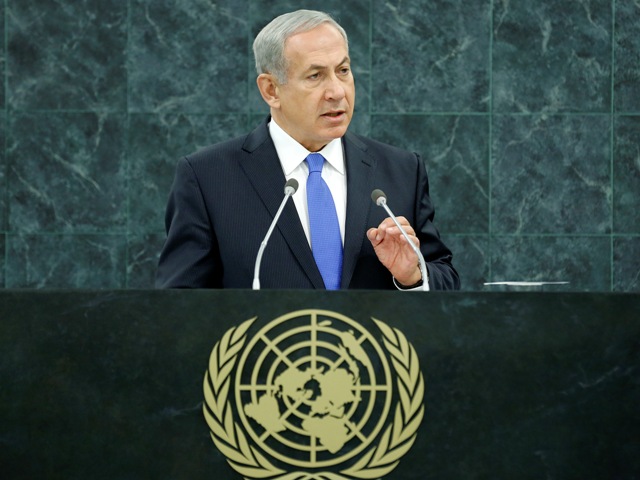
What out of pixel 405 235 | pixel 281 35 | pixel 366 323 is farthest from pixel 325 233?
pixel 366 323

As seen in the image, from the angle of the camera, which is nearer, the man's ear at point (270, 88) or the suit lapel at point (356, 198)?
the suit lapel at point (356, 198)

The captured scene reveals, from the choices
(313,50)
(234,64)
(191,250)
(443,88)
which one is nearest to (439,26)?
(443,88)

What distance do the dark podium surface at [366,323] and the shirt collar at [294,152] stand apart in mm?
847

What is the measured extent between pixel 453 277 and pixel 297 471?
85cm

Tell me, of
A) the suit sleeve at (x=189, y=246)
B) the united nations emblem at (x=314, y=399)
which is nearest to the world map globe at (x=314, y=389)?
the united nations emblem at (x=314, y=399)

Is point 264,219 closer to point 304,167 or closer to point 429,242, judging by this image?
point 304,167

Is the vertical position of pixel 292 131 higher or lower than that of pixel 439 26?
lower

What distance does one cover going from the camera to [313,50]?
8.41 feet

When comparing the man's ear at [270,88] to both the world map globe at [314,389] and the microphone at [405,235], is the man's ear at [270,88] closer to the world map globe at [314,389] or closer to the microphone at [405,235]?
the microphone at [405,235]

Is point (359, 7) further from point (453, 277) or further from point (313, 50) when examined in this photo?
point (453, 277)

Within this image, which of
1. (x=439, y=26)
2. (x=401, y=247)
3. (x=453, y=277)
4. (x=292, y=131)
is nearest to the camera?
(x=401, y=247)

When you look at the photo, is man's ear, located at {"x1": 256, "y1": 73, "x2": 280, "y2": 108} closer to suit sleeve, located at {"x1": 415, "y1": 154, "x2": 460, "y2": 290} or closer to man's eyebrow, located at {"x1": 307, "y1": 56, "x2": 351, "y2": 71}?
man's eyebrow, located at {"x1": 307, "y1": 56, "x2": 351, "y2": 71}

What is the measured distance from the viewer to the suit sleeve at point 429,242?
7.95 feet

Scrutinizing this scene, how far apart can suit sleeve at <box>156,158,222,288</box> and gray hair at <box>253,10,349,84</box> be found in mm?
356
